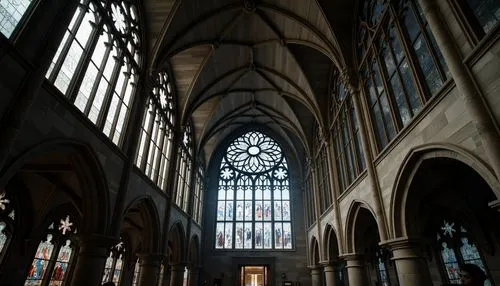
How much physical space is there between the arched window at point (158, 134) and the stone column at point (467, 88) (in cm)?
981

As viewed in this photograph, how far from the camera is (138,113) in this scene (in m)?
10.1

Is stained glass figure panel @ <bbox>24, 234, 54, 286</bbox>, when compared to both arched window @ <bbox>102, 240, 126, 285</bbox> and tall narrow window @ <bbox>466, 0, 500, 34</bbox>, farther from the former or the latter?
tall narrow window @ <bbox>466, 0, 500, 34</bbox>

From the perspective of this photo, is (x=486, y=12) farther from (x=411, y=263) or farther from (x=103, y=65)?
(x=103, y=65)

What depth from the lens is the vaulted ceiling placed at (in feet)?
37.5

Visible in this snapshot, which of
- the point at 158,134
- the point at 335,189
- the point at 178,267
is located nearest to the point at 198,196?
the point at 178,267

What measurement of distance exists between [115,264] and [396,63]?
16395 mm

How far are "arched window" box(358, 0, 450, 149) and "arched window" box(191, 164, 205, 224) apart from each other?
14.1m

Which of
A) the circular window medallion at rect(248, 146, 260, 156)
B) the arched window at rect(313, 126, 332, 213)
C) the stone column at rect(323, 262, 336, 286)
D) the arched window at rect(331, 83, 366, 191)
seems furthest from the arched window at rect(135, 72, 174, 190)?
the circular window medallion at rect(248, 146, 260, 156)

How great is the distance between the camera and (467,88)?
473 cm

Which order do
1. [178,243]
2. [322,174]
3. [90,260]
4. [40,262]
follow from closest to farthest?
[90,260], [40,262], [178,243], [322,174]

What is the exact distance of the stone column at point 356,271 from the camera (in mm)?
10281

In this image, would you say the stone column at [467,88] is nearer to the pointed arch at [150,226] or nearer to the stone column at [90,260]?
the stone column at [90,260]

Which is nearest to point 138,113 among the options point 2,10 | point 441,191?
point 2,10


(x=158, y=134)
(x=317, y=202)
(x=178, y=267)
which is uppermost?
(x=158, y=134)
